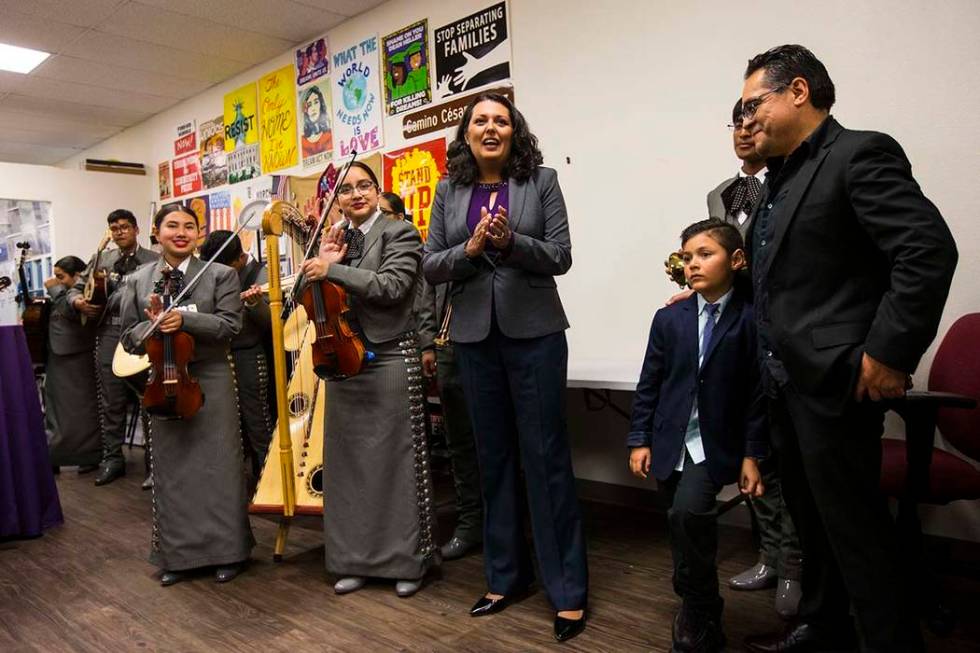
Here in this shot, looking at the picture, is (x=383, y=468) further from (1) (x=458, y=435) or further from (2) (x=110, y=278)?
(2) (x=110, y=278)

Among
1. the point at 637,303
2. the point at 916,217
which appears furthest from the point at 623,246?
the point at 916,217

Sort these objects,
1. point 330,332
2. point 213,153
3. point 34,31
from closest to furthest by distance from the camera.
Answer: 1. point 330,332
2. point 34,31
3. point 213,153

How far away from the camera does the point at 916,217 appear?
1.41m

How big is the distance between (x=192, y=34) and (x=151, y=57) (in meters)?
0.64

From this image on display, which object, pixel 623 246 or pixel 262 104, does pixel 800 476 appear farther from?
pixel 262 104

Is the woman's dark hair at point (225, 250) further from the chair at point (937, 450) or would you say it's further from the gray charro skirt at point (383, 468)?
the chair at point (937, 450)

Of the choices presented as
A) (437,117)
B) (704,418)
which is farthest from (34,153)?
(704,418)

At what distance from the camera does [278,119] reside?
5.55 meters

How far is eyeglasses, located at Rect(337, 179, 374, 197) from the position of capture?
2656mm

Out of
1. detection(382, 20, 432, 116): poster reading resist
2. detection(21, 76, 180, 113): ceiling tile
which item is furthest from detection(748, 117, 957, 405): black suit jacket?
detection(21, 76, 180, 113): ceiling tile

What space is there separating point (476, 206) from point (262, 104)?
4091mm

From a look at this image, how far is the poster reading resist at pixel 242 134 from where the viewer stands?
5.80 meters

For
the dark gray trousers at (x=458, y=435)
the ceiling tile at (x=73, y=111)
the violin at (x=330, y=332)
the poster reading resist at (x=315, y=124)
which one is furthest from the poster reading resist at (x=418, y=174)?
the ceiling tile at (x=73, y=111)

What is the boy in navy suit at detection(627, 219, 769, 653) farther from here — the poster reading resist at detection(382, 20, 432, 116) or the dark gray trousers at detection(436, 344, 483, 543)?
the poster reading resist at detection(382, 20, 432, 116)
